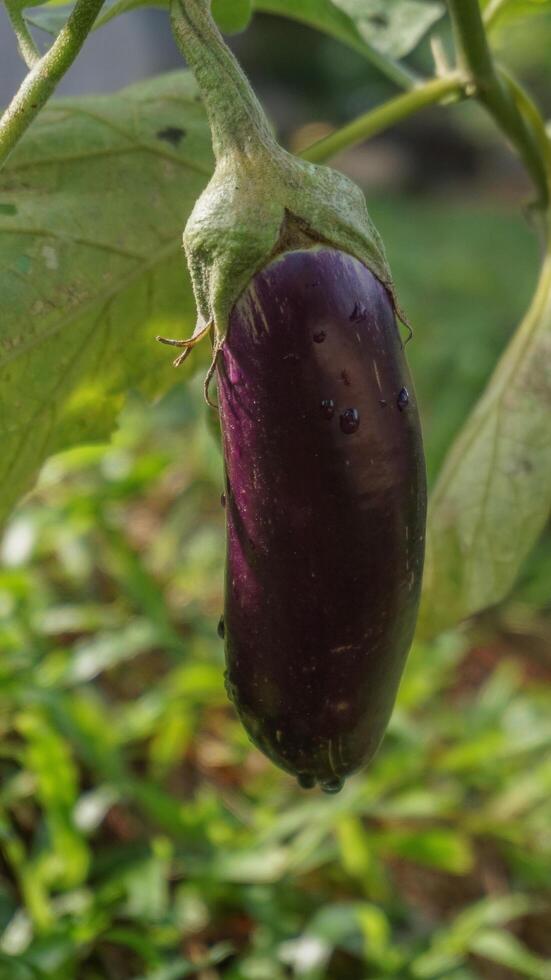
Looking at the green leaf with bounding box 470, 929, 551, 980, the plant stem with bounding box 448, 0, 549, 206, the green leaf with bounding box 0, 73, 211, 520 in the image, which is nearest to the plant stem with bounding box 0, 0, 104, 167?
the green leaf with bounding box 0, 73, 211, 520

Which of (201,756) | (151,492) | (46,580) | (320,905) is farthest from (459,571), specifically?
(151,492)

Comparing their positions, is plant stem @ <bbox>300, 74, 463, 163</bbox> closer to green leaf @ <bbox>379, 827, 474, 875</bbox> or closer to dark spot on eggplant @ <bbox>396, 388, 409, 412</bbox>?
dark spot on eggplant @ <bbox>396, 388, 409, 412</bbox>

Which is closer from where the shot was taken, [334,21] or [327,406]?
[327,406]

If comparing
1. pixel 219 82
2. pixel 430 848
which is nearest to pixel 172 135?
pixel 219 82

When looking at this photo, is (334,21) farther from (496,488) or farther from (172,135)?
(496,488)

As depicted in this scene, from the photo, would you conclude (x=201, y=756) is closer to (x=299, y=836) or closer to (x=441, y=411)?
(x=299, y=836)

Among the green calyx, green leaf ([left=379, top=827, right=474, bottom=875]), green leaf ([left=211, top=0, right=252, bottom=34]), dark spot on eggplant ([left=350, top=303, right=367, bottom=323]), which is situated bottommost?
green leaf ([left=379, top=827, right=474, bottom=875])
